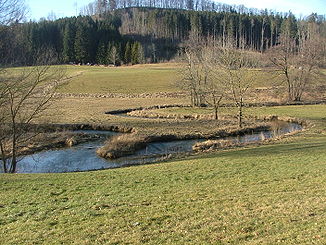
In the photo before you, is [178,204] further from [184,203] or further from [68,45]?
[68,45]

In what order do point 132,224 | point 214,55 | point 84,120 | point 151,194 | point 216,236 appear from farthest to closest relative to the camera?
point 214,55 → point 84,120 → point 151,194 → point 132,224 → point 216,236

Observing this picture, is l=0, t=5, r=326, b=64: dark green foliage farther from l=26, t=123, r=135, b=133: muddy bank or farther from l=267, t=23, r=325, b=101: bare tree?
l=26, t=123, r=135, b=133: muddy bank

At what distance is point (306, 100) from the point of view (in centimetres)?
5956

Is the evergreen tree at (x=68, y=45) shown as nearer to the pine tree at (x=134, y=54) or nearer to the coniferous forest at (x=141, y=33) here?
the coniferous forest at (x=141, y=33)

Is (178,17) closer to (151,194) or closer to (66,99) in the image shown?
(66,99)

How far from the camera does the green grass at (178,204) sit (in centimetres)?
940

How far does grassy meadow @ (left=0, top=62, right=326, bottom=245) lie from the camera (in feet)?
30.9

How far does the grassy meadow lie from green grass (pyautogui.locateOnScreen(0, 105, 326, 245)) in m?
0.03

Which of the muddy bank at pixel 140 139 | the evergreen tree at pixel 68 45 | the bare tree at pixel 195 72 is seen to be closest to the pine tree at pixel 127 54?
the evergreen tree at pixel 68 45

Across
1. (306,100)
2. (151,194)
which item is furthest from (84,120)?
(306,100)

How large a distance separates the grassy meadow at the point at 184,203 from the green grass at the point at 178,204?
0.10 feet

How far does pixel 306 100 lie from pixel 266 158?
4234 centimetres

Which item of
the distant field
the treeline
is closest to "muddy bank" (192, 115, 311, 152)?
the distant field

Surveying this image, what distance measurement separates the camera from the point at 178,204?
12703 millimetres
